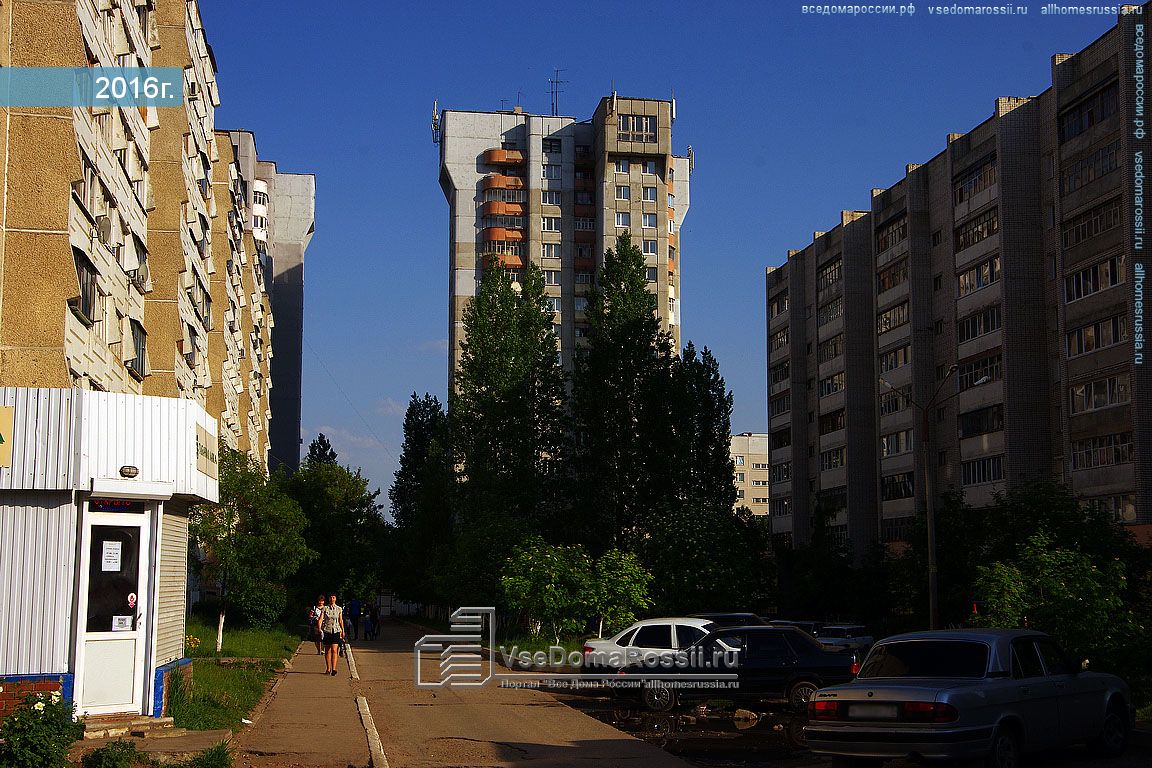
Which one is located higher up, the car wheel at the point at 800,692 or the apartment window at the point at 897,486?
the apartment window at the point at 897,486

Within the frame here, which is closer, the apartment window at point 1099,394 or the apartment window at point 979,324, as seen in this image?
the apartment window at point 1099,394

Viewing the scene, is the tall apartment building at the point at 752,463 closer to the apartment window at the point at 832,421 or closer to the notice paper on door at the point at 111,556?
the apartment window at the point at 832,421

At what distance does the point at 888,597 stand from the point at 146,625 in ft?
161

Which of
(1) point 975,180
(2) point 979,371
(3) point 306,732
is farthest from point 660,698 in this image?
(1) point 975,180

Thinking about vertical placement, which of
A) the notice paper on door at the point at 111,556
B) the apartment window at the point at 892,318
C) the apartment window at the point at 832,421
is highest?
the apartment window at the point at 892,318

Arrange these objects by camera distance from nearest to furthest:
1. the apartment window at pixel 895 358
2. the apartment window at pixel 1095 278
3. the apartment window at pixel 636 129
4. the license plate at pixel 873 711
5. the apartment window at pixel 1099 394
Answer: the license plate at pixel 873 711 → the apartment window at pixel 1099 394 → the apartment window at pixel 1095 278 → the apartment window at pixel 895 358 → the apartment window at pixel 636 129

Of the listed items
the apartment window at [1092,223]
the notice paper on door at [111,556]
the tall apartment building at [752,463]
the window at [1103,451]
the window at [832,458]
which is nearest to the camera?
the notice paper on door at [111,556]

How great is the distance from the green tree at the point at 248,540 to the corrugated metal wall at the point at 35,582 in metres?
26.9

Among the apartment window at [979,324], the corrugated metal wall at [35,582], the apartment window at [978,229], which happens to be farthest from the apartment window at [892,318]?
the corrugated metal wall at [35,582]

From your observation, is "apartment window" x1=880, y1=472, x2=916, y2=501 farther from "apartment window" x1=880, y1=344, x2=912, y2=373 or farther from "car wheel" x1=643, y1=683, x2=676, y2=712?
"car wheel" x1=643, y1=683, x2=676, y2=712

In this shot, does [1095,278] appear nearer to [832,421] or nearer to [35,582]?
[832,421]

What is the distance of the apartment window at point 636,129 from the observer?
93.2 meters

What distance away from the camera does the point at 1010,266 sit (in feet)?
181

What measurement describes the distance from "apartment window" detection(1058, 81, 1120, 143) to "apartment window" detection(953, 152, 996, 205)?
16.0 ft
